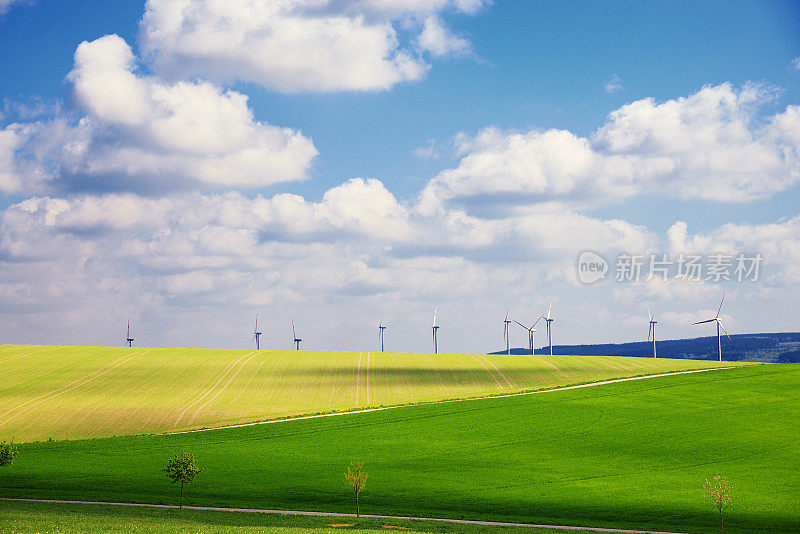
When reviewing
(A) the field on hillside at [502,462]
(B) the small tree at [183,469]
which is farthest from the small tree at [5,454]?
(B) the small tree at [183,469]

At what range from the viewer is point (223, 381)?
88.9 m

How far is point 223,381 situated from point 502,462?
50.2 meters

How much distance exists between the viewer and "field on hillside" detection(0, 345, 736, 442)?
67.6 m

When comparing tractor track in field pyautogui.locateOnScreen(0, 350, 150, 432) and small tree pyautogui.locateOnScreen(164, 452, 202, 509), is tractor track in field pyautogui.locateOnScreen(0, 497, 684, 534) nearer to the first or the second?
small tree pyautogui.locateOnScreen(164, 452, 202, 509)

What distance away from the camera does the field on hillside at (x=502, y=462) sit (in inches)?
1507

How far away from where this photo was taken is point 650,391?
7550 cm

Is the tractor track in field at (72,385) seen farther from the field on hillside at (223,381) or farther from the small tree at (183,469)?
the small tree at (183,469)

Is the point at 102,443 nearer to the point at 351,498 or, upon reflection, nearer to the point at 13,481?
the point at 13,481

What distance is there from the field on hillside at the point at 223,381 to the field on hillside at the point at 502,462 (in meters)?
9.08

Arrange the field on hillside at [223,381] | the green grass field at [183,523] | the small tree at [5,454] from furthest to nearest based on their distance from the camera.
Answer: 1. the field on hillside at [223,381]
2. the small tree at [5,454]
3. the green grass field at [183,523]

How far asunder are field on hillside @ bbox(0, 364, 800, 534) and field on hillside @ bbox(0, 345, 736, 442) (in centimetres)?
908

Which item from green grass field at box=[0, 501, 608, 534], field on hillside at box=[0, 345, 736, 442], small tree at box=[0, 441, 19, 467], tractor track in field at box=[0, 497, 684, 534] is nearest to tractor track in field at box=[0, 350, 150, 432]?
field on hillside at box=[0, 345, 736, 442]

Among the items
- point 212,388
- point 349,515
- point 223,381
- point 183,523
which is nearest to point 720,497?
point 349,515

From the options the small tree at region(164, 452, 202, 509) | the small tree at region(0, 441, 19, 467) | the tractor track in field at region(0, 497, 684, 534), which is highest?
the small tree at region(0, 441, 19, 467)
